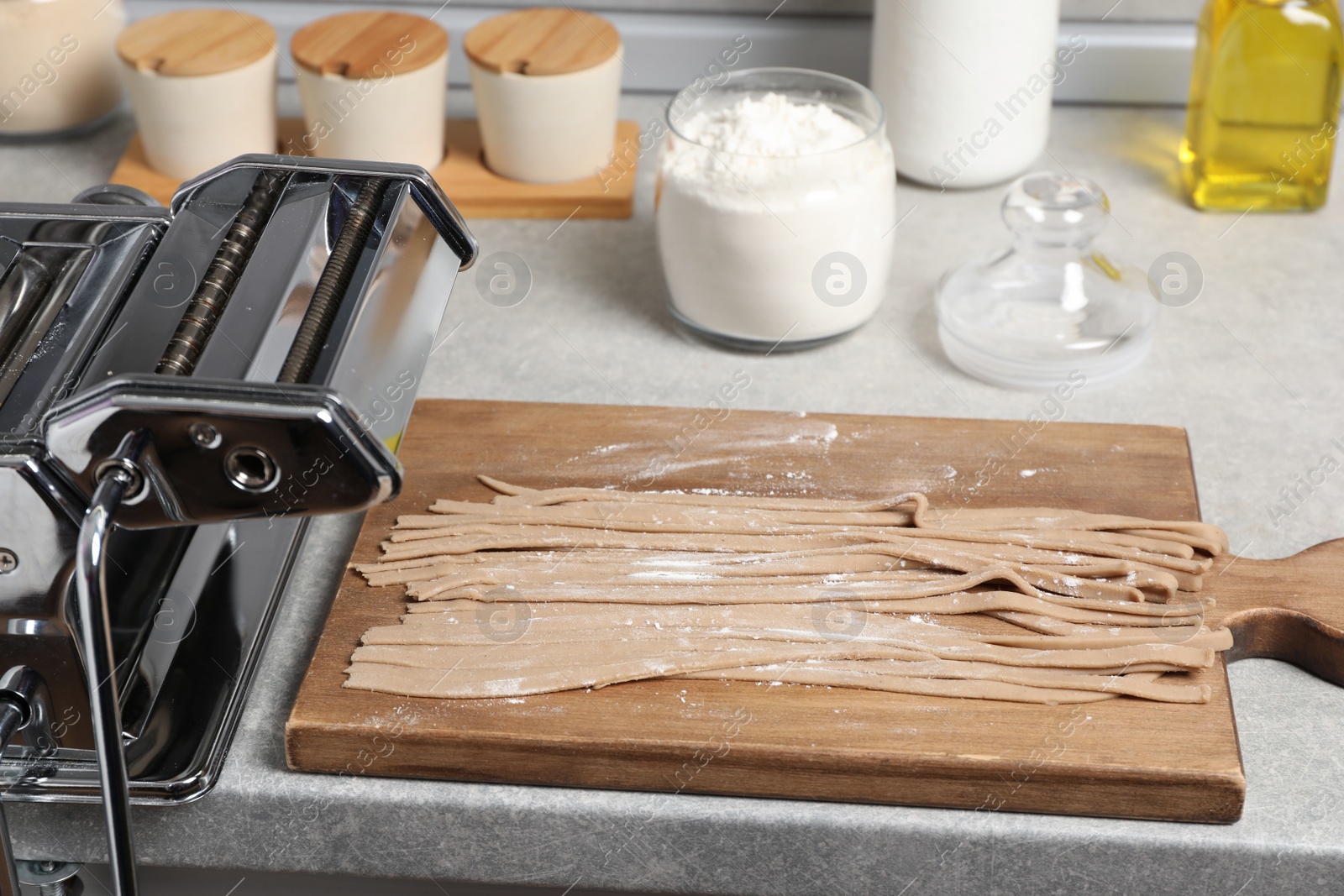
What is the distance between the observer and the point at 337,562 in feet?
2.71

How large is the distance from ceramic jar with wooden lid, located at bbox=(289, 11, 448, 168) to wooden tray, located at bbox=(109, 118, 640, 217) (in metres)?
0.05

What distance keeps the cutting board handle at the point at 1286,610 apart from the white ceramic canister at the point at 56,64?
1.11m

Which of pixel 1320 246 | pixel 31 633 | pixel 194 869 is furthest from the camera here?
pixel 1320 246

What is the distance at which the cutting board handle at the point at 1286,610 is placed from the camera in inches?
28.8

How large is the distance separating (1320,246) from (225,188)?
35.7 inches

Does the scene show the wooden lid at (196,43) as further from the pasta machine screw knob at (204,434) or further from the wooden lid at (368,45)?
the pasta machine screw knob at (204,434)

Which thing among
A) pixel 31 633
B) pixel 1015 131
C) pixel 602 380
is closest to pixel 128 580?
pixel 31 633

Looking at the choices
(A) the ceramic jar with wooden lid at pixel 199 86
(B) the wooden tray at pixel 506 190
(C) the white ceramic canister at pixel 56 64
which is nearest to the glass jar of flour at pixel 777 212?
(B) the wooden tray at pixel 506 190

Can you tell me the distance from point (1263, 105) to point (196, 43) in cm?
92

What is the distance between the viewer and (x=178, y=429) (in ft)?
1.81

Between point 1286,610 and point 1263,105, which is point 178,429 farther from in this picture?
point 1263,105

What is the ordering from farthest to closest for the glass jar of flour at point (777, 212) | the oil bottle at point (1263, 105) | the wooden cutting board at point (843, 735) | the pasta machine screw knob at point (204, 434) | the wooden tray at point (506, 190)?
the wooden tray at point (506, 190)
the oil bottle at point (1263, 105)
the glass jar of flour at point (777, 212)
the wooden cutting board at point (843, 735)
the pasta machine screw knob at point (204, 434)

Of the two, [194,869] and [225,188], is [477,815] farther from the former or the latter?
[225,188]

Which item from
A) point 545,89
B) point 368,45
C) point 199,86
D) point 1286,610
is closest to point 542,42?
point 545,89
